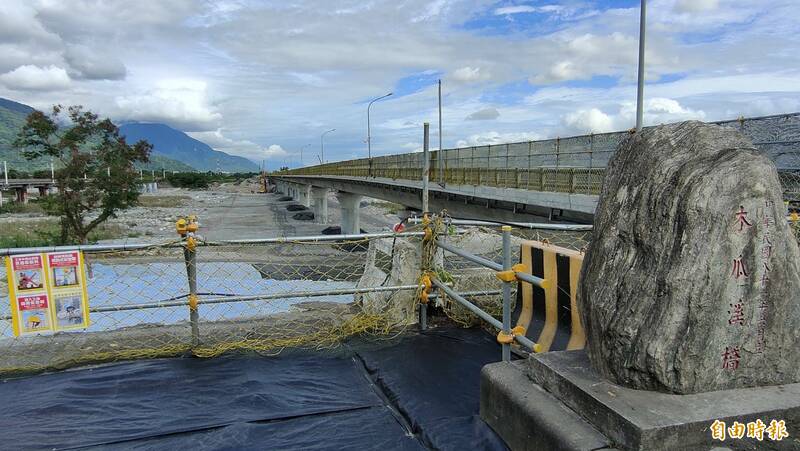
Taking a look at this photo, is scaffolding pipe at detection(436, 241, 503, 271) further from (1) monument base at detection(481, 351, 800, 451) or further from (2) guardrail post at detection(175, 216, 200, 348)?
(2) guardrail post at detection(175, 216, 200, 348)

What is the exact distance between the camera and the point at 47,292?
4.49 m

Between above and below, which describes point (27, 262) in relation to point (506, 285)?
above

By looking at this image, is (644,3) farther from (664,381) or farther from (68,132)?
(68,132)

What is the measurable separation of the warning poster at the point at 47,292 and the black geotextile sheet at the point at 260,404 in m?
0.46

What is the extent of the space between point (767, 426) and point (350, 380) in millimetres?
2956

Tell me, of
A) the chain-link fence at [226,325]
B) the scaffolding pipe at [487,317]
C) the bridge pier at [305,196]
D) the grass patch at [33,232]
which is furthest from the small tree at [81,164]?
the bridge pier at [305,196]

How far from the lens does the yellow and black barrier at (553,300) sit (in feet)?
14.7

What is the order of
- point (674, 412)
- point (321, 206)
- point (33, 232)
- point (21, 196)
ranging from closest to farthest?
point (674, 412), point (33, 232), point (321, 206), point (21, 196)

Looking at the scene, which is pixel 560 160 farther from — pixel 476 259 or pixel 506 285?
pixel 506 285

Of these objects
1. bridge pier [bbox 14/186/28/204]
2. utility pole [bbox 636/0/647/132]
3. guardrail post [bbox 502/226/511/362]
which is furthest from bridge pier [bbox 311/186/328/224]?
guardrail post [bbox 502/226/511/362]

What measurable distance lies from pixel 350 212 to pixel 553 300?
141 feet

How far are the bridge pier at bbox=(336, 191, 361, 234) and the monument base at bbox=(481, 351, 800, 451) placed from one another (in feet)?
139

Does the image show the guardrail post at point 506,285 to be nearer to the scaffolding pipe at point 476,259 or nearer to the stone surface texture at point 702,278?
the scaffolding pipe at point 476,259

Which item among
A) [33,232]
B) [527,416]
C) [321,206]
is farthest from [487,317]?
[321,206]
